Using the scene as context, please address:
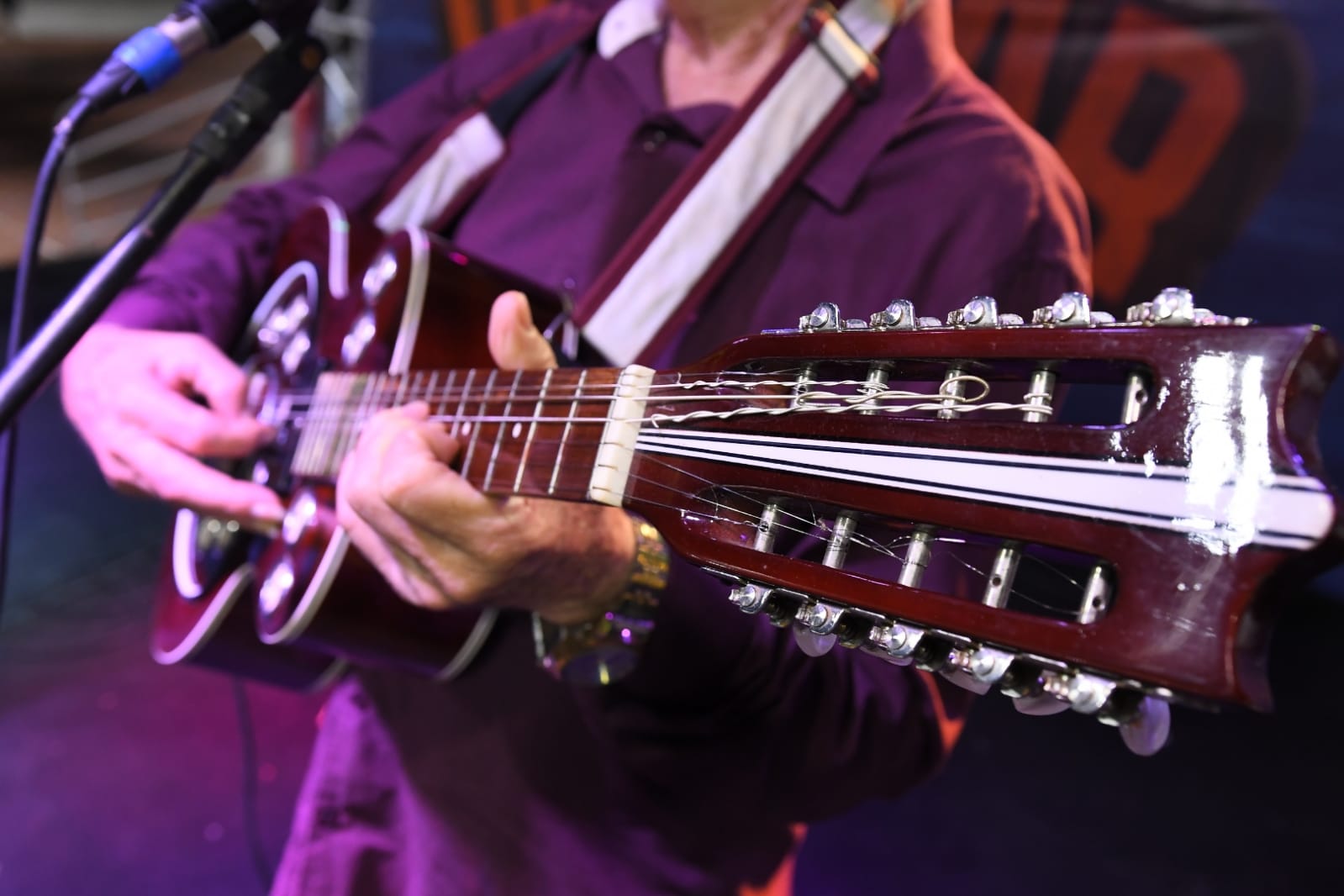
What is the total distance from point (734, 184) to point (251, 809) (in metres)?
1.50

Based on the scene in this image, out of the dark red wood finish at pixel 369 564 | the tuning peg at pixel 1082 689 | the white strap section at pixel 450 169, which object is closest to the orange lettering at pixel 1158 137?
the white strap section at pixel 450 169

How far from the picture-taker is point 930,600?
1.59 feet

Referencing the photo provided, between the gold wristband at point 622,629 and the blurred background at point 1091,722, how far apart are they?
1052 mm

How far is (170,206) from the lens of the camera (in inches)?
35.8

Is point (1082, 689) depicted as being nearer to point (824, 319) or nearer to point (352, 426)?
point (824, 319)

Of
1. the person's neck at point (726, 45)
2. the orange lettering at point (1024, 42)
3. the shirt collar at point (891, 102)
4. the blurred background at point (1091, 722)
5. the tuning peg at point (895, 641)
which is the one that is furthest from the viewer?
the orange lettering at point (1024, 42)

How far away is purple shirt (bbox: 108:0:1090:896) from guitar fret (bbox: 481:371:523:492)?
19 centimetres

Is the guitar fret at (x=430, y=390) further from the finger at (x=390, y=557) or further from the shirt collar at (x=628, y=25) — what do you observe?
the shirt collar at (x=628, y=25)

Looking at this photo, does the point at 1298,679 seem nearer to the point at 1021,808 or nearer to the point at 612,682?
the point at 1021,808

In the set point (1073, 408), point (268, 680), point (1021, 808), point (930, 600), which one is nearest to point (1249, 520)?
point (930, 600)

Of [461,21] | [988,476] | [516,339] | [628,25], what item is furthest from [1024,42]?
[461,21]

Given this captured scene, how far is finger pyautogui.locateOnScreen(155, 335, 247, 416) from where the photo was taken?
1225 mm

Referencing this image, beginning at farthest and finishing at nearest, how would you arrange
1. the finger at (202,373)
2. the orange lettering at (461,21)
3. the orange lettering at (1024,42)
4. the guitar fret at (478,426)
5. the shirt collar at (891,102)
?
the orange lettering at (461,21), the orange lettering at (1024,42), the finger at (202,373), the shirt collar at (891,102), the guitar fret at (478,426)

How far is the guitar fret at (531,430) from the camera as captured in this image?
2.57 feet
